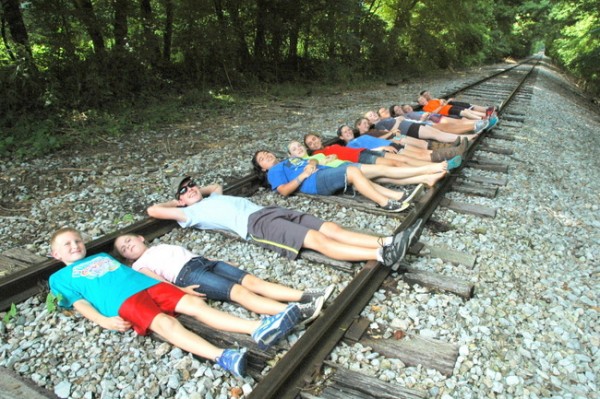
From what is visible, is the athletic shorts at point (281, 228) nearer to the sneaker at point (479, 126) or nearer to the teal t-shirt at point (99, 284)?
the teal t-shirt at point (99, 284)

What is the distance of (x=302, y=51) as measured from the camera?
15.6 m

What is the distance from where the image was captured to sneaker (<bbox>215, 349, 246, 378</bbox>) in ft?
7.17

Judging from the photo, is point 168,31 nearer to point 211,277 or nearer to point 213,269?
point 213,269

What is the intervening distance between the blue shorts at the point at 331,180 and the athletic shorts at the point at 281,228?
944mm

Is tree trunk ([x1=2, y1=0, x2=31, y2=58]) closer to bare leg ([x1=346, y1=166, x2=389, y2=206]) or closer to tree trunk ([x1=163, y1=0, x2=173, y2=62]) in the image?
tree trunk ([x1=163, y1=0, x2=173, y2=62])

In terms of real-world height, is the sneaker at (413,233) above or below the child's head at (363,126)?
below

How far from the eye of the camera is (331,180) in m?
4.54

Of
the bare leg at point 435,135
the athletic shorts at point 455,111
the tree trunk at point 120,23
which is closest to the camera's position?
the bare leg at point 435,135

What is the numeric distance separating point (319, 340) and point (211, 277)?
877 millimetres

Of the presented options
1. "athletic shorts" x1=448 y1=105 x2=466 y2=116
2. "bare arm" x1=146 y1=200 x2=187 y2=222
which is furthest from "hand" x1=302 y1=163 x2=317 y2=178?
"athletic shorts" x1=448 y1=105 x2=466 y2=116

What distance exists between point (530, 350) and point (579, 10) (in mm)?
19280

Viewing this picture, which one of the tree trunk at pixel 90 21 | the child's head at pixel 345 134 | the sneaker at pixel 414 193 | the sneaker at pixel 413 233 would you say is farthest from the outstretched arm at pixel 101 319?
the tree trunk at pixel 90 21

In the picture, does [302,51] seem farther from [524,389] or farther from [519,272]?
[524,389]

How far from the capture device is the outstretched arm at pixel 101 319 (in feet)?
8.23
